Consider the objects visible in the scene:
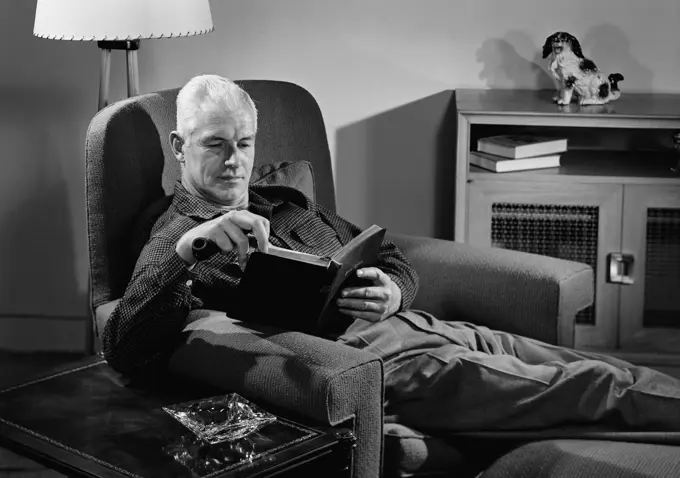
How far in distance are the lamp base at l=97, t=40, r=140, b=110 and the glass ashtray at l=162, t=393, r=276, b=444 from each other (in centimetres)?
123

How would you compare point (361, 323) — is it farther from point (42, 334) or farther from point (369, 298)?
point (42, 334)

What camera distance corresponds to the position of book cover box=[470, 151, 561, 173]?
112 inches

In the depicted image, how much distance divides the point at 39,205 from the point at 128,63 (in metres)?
0.85

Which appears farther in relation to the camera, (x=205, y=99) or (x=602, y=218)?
(x=602, y=218)

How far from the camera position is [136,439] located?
1558 millimetres

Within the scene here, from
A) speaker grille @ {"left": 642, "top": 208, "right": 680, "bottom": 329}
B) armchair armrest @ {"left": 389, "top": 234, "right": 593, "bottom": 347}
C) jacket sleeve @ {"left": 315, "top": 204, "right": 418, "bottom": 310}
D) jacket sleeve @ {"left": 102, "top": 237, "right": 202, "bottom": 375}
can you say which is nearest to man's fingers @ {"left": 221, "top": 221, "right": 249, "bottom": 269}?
jacket sleeve @ {"left": 102, "top": 237, "right": 202, "bottom": 375}

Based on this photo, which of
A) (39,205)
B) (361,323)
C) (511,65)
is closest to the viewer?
(361,323)

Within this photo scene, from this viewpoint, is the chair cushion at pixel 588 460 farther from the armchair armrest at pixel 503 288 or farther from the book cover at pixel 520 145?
the book cover at pixel 520 145

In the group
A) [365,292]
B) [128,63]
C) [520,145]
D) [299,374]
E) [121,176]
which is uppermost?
[128,63]

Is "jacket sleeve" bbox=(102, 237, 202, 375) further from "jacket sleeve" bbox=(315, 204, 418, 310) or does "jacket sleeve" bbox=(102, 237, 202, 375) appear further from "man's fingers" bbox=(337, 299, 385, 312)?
"jacket sleeve" bbox=(315, 204, 418, 310)

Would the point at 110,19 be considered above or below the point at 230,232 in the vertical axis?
above

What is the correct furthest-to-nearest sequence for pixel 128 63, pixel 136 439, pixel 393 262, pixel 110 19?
1. pixel 128 63
2. pixel 110 19
3. pixel 393 262
4. pixel 136 439

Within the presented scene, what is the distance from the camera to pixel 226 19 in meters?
3.18

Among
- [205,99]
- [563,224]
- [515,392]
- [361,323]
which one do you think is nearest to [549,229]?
[563,224]
